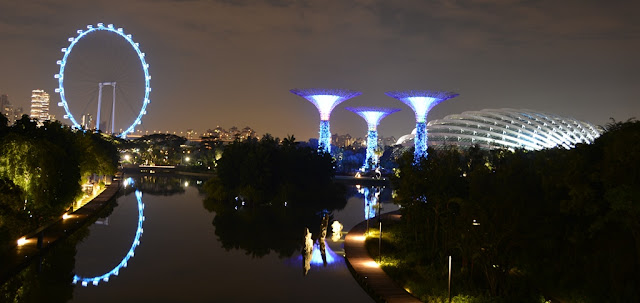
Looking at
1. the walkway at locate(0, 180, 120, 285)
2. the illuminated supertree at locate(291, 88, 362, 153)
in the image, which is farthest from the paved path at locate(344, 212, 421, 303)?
the illuminated supertree at locate(291, 88, 362, 153)

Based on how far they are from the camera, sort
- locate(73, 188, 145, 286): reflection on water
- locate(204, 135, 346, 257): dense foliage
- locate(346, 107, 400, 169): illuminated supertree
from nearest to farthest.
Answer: locate(73, 188, 145, 286): reflection on water
locate(204, 135, 346, 257): dense foliage
locate(346, 107, 400, 169): illuminated supertree

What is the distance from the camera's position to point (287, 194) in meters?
56.5

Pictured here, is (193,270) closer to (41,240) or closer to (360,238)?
(41,240)

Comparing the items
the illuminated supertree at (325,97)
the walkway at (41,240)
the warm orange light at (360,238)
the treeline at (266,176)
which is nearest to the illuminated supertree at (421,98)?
the illuminated supertree at (325,97)

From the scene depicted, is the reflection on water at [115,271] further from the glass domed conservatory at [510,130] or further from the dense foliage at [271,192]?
the glass domed conservatory at [510,130]

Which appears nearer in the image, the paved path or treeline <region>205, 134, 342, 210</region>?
the paved path

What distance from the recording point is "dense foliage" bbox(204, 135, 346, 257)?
4209cm

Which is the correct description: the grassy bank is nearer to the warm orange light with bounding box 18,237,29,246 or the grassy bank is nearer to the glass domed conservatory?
the warm orange light with bounding box 18,237,29,246

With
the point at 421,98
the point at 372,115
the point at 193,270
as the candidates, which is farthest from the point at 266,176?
the point at 372,115

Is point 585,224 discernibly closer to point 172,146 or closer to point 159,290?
point 159,290

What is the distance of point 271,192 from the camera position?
57812 mm

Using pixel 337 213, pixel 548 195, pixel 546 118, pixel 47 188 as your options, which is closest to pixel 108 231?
pixel 47 188

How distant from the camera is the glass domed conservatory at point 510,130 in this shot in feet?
387

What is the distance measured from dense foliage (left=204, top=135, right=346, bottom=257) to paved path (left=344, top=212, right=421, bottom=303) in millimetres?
7287
